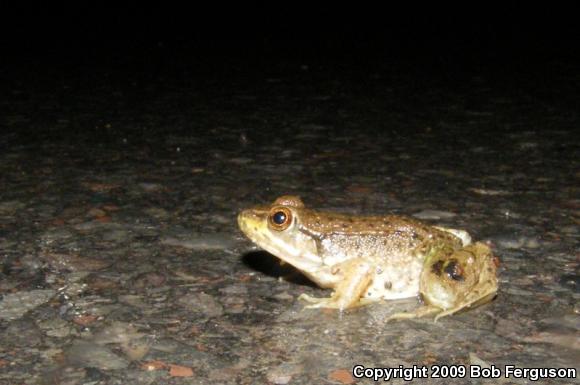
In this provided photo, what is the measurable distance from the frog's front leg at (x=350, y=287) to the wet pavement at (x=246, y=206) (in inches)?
2.0

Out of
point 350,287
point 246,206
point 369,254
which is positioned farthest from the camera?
point 246,206

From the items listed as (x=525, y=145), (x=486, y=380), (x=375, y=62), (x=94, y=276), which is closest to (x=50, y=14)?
(x=375, y=62)

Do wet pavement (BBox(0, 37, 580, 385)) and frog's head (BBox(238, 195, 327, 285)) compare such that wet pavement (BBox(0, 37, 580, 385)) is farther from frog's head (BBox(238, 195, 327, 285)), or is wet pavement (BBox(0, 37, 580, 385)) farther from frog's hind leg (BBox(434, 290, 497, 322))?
frog's head (BBox(238, 195, 327, 285))

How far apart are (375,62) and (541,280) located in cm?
990

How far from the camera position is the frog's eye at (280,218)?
3.77 meters

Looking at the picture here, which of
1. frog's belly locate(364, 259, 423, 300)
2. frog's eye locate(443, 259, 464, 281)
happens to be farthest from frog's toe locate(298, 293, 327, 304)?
frog's eye locate(443, 259, 464, 281)

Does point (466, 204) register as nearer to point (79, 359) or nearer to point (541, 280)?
point (541, 280)

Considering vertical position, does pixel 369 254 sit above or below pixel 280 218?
below

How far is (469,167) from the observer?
641 cm

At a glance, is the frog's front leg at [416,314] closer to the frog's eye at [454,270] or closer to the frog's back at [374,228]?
the frog's eye at [454,270]

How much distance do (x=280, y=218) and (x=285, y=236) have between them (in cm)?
9

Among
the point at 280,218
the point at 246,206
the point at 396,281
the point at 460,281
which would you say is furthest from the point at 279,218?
the point at 246,206

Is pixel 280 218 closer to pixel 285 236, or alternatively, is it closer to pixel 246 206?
pixel 285 236

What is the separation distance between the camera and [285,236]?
3.79 metres
